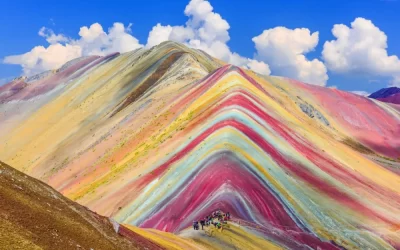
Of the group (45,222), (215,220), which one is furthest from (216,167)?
(45,222)

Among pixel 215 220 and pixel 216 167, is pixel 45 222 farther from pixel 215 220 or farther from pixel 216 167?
pixel 216 167

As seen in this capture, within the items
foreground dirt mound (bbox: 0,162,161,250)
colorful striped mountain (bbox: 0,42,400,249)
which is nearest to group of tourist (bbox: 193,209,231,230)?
colorful striped mountain (bbox: 0,42,400,249)

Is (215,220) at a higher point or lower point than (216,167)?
lower

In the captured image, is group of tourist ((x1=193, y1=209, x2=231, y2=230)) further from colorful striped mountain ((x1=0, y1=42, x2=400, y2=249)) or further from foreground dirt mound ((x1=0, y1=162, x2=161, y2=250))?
foreground dirt mound ((x1=0, y1=162, x2=161, y2=250))

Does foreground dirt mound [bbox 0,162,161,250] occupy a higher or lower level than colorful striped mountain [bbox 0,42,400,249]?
lower

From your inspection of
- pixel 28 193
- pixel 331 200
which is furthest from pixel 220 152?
pixel 28 193

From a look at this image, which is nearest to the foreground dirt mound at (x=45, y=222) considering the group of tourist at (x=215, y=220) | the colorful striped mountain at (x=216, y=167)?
the colorful striped mountain at (x=216, y=167)
